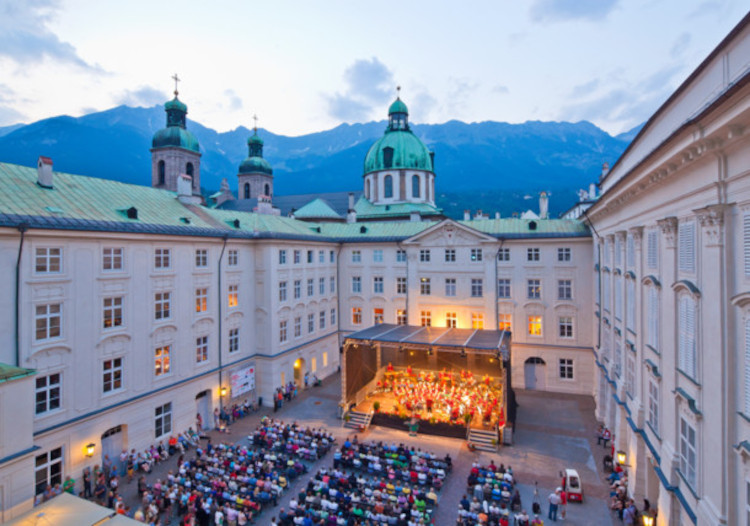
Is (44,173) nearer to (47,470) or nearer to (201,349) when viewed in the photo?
(201,349)

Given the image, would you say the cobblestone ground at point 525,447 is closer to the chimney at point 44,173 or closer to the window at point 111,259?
the window at point 111,259

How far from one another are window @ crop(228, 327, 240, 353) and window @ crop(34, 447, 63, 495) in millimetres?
11094

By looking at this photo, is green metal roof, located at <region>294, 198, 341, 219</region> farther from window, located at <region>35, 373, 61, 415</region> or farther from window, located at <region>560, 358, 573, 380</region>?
window, located at <region>35, 373, 61, 415</region>

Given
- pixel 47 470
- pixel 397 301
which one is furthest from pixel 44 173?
pixel 397 301

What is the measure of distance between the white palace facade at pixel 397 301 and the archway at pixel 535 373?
17cm

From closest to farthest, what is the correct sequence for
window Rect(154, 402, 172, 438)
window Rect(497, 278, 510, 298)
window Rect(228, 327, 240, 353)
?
window Rect(154, 402, 172, 438)
window Rect(228, 327, 240, 353)
window Rect(497, 278, 510, 298)

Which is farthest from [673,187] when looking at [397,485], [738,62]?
[397,485]

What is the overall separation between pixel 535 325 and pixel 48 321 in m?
31.5

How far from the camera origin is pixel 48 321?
18.0 metres

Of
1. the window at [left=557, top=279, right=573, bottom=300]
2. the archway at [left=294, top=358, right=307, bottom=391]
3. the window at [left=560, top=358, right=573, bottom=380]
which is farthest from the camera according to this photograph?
the archway at [left=294, top=358, right=307, bottom=391]

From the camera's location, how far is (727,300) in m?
9.05

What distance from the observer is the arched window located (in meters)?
55.9

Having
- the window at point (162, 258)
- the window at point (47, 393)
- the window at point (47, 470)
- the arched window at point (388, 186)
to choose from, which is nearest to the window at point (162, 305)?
the window at point (162, 258)

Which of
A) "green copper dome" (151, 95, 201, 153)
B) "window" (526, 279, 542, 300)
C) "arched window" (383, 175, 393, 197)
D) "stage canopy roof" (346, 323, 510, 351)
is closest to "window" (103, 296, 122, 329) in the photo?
"stage canopy roof" (346, 323, 510, 351)
